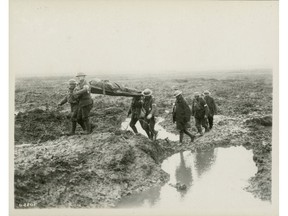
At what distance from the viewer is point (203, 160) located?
27.1ft

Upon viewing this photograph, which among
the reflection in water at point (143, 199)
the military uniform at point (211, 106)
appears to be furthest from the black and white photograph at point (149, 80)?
the reflection in water at point (143, 199)

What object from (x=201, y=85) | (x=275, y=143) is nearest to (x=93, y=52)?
(x=201, y=85)

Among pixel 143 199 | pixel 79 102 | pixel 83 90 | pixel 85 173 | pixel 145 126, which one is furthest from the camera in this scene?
pixel 145 126

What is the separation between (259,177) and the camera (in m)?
8.06

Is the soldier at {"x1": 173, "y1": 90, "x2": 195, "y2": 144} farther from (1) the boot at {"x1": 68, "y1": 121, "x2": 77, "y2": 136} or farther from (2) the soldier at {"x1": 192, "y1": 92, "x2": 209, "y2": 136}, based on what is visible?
(1) the boot at {"x1": 68, "y1": 121, "x2": 77, "y2": 136}

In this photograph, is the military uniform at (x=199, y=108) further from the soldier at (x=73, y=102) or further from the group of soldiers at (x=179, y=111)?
the soldier at (x=73, y=102)

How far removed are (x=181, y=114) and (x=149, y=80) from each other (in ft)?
3.33

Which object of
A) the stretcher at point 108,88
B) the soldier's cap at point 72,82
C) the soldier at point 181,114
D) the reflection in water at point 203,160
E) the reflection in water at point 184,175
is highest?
the soldier's cap at point 72,82

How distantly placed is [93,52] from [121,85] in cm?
95

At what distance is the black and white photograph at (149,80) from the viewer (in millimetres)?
8219

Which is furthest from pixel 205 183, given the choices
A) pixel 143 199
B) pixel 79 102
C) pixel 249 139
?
pixel 79 102

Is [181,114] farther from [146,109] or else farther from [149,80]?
[149,80]

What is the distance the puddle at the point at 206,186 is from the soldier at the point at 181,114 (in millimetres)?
645

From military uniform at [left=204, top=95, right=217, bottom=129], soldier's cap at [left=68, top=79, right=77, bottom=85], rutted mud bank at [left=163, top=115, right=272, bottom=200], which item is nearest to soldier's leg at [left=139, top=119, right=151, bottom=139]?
rutted mud bank at [left=163, top=115, right=272, bottom=200]
